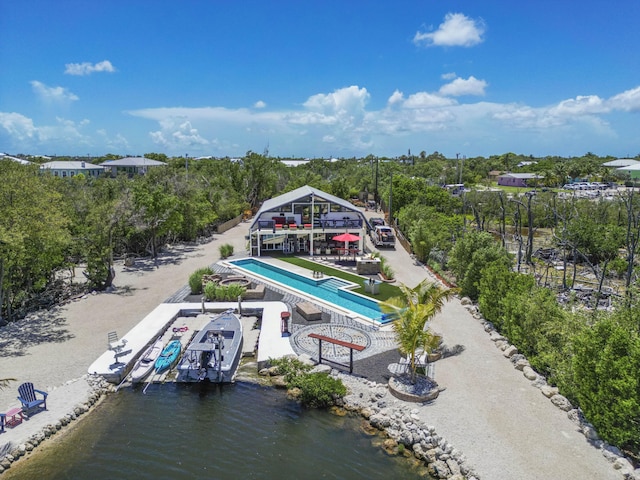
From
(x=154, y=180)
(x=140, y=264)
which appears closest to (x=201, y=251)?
(x=140, y=264)

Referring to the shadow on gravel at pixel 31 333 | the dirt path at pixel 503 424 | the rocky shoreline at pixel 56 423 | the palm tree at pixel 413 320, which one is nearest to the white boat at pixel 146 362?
the rocky shoreline at pixel 56 423

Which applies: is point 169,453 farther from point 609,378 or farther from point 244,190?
point 244,190

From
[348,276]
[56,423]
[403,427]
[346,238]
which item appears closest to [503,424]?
[403,427]

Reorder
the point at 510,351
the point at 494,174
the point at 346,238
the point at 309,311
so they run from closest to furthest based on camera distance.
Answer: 1. the point at 510,351
2. the point at 309,311
3. the point at 346,238
4. the point at 494,174

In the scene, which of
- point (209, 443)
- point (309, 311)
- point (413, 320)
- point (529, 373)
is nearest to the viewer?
point (209, 443)

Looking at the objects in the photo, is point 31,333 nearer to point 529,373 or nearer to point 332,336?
point 332,336

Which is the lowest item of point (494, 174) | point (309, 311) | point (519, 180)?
point (309, 311)

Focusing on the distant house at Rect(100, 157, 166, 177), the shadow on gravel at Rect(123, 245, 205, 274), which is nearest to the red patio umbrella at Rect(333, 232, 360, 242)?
the shadow on gravel at Rect(123, 245, 205, 274)

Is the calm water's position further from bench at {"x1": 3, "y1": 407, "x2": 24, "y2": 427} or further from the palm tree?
the palm tree
